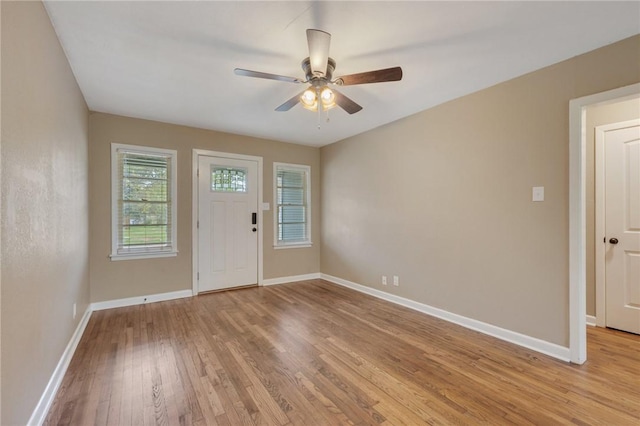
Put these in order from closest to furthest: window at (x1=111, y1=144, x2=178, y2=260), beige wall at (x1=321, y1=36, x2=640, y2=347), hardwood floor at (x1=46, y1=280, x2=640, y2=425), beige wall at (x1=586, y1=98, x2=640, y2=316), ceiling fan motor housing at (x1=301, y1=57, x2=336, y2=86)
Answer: hardwood floor at (x1=46, y1=280, x2=640, y2=425) < ceiling fan motor housing at (x1=301, y1=57, x2=336, y2=86) < beige wall at (x1=321, y1=36, x2=640, y2=347) < beige wall at (x1=586, y1=98, x2=640, y2=316) < window at (x1=111, y1=144, x2=178, y2=260)

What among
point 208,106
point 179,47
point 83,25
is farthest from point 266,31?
point 208,106

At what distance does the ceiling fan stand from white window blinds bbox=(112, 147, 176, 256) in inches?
92.1

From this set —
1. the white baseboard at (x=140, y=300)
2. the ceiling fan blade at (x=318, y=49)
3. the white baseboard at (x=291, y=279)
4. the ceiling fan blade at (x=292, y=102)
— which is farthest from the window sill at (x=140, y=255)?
the ceiling fan blade at (x=318, y=49)

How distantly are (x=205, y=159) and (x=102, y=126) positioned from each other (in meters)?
1.27

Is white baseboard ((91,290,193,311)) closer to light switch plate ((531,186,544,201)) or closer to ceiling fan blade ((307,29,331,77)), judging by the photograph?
ceiling fan blade ((307,29,331,77))

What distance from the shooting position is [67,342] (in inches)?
92.6

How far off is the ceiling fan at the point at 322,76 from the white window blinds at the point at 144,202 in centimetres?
234

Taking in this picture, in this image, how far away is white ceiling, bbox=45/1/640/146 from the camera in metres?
1.80

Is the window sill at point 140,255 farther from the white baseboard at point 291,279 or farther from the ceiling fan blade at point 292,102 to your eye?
the ceiling fan blade at point 292,102

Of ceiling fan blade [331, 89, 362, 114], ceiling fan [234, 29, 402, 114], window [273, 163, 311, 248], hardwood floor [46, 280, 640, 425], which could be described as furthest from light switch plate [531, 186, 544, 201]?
window [273, 163, 311, 248]

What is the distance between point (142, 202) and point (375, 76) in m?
3.44

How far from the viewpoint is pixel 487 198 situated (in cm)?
290

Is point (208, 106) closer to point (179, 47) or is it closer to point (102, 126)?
point (179, 47)

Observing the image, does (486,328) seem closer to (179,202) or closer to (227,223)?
(227,223)
